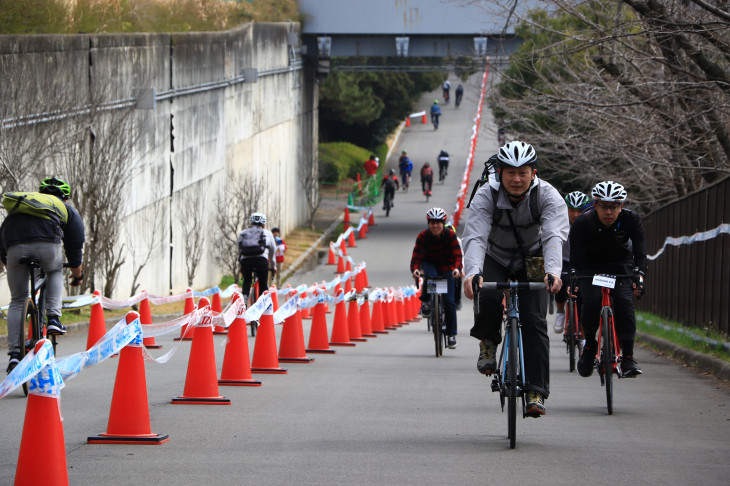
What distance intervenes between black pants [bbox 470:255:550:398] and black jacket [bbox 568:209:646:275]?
2.52 m

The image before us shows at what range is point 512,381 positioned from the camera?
776 cm

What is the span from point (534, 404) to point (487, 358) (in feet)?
2.45

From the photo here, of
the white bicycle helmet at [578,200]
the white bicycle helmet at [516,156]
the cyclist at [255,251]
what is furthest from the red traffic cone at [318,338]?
the white bicycle helmet at [516,156]

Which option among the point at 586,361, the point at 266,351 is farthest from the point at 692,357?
the point at 266,351

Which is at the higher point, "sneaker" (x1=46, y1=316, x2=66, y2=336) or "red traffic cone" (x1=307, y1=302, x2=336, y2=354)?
"sneaker" (x1=46, y1=316, x2=66, y2=336)

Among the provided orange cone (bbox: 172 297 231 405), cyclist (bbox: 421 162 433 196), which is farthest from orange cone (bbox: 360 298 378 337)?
cyclist (bbox: 421 162 433 196)

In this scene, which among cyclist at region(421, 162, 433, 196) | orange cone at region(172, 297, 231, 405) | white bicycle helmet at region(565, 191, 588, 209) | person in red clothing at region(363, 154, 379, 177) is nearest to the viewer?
orange cone at region(172, 297, 231, 405)

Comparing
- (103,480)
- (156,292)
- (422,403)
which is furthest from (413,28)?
(103,480)

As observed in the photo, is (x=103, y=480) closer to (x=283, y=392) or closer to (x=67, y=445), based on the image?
(x=67, y=445)

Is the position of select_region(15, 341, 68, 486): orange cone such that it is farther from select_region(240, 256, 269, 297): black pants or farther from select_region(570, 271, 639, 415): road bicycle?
select_region(240, 256, 269, 297): black pants

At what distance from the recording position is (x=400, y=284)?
126ft

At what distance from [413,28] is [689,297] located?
33356 mm

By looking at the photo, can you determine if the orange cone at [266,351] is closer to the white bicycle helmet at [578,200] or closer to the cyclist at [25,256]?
the cyclist at [25,256]

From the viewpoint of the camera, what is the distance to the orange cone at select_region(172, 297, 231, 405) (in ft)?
31.9
